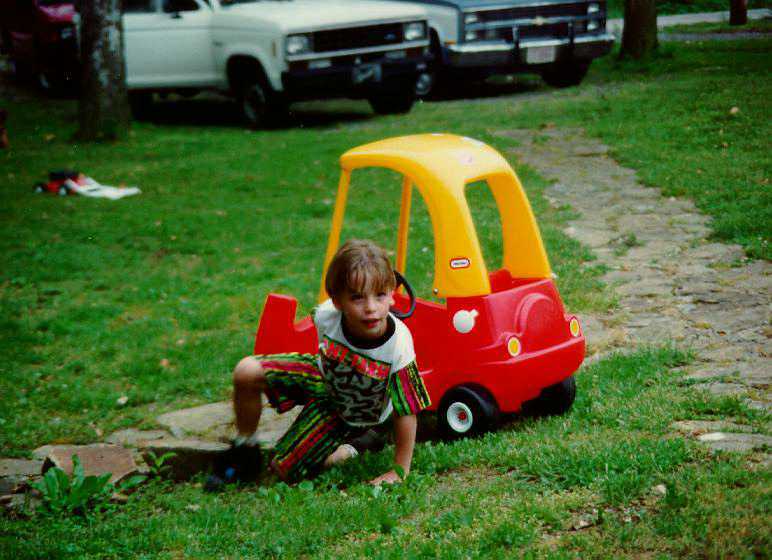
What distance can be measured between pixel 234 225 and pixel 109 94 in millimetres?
4971

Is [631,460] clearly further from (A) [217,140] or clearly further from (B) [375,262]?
(A) [217,140]

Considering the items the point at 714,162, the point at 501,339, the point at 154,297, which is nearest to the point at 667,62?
the point at 714,162

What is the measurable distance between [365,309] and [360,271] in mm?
152

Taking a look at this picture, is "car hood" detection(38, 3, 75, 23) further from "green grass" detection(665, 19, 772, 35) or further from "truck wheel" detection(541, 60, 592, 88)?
"green grass" detection(665, 19, 772, 35)

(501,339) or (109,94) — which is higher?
(109,94)

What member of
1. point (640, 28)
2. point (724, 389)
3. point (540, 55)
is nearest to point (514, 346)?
point (724, 389)

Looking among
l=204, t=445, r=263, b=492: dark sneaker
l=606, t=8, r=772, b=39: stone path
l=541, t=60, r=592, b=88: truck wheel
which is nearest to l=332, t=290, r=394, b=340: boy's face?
l=204, t=445, r=263, b=492: dark sneaker

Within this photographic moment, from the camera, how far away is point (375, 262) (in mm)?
3943

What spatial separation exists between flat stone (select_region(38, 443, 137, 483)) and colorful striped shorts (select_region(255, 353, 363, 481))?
694 mm

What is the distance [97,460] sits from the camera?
180 inches

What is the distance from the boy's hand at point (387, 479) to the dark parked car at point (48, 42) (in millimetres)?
13511

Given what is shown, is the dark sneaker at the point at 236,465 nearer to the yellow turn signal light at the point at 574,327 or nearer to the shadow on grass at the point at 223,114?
the yellow turn signal light at the point at 574,327

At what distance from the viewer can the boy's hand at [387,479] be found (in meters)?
3.88

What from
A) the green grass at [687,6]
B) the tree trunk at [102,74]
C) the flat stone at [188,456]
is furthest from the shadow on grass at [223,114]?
the green grass at [687,6]
